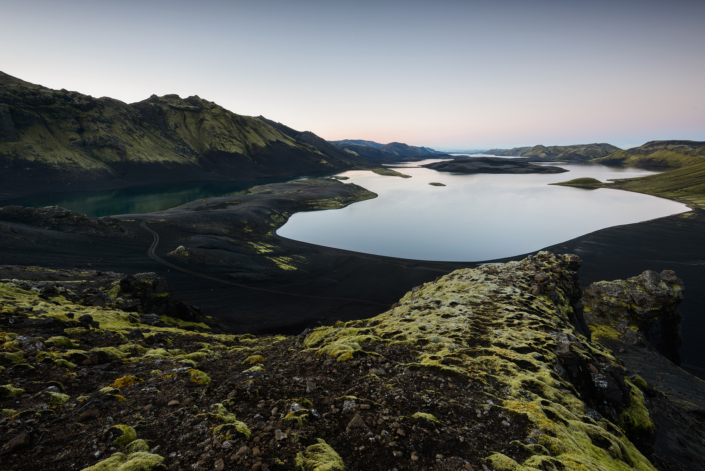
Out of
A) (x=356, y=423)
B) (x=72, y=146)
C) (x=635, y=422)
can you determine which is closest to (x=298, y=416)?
(x=356, y=423)

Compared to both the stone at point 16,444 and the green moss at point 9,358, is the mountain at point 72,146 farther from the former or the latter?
the stone at point 16,444

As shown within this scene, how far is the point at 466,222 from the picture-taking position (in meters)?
86.9

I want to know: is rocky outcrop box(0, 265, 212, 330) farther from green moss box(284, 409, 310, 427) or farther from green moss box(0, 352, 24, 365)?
→ green moss box(284, 409, 310, 427)

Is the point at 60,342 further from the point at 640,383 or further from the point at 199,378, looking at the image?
the point at 640,383

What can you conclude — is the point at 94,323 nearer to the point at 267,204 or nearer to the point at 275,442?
the point at 275,442

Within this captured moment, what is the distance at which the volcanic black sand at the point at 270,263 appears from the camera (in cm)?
3372

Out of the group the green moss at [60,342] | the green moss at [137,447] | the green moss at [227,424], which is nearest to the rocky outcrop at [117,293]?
the green moss at [60,342]

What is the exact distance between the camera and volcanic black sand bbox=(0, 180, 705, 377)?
1328 inches

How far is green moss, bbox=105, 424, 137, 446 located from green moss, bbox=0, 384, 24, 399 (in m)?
3.17

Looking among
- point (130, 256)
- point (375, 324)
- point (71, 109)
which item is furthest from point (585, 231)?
point (71, 109)

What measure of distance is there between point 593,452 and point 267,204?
305ft

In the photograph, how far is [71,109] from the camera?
151875mm

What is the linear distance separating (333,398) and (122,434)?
4803 millimetres

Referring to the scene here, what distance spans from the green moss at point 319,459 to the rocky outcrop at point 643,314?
2966cm
